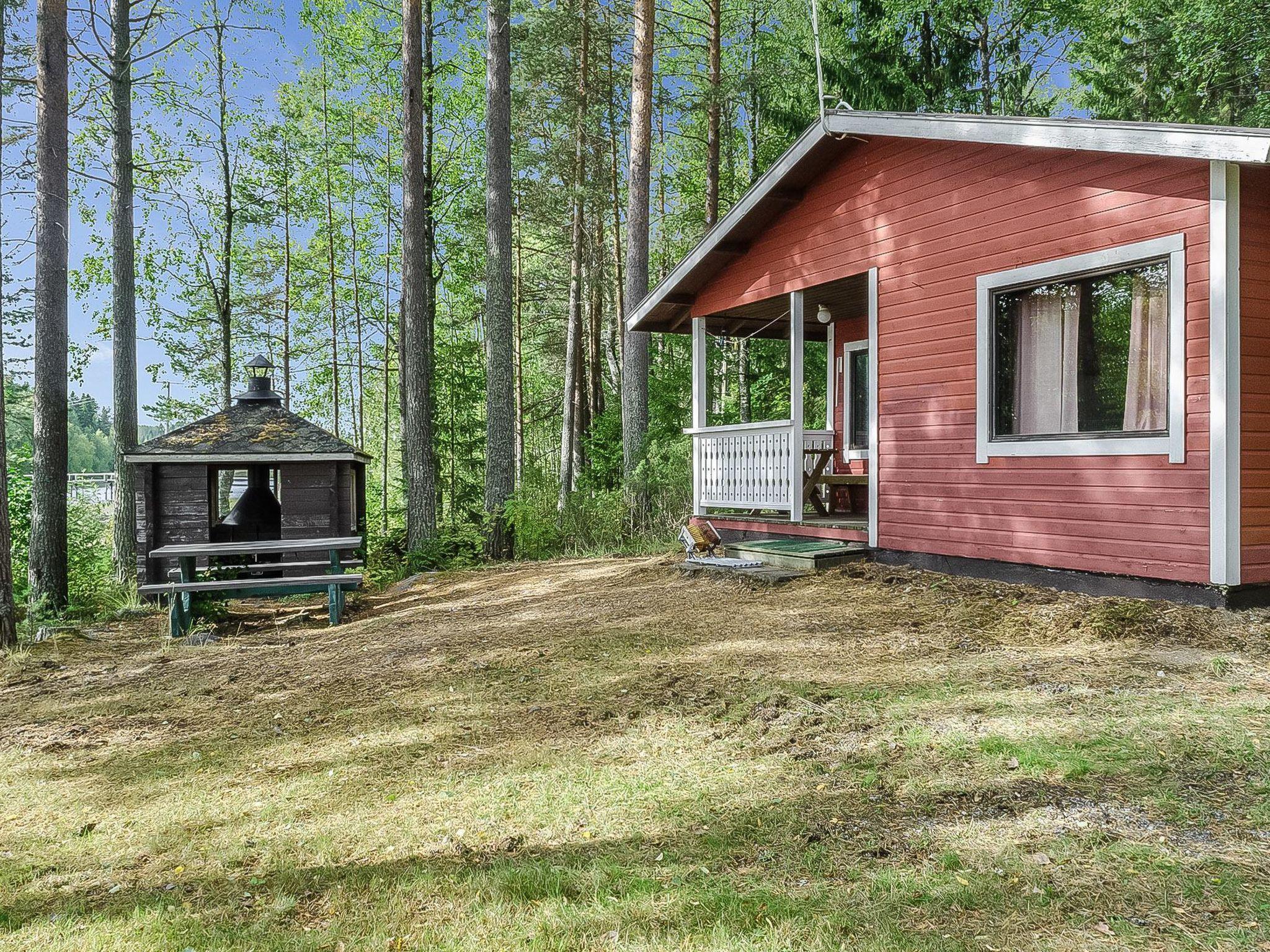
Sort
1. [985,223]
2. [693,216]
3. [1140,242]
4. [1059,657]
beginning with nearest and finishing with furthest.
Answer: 1. [1059,657]
2. [1140,242]
3. [985,223]
4. [693,216]

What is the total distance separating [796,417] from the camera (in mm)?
8891

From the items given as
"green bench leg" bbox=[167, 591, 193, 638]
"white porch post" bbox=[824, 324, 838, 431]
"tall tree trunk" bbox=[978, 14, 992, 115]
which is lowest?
"green bench leg" bbox=[167, 591, 193, 638]

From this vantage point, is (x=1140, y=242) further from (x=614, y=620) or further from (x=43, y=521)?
(x=43, y=521)

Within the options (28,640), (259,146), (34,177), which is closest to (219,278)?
(259,146)

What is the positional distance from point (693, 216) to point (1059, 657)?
18.3 metres

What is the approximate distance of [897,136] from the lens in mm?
7844

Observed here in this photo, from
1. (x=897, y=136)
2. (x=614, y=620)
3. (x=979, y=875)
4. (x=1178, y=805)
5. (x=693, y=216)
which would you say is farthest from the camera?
(x=693, y=216)

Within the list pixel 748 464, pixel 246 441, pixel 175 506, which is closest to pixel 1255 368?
pixel 748 464

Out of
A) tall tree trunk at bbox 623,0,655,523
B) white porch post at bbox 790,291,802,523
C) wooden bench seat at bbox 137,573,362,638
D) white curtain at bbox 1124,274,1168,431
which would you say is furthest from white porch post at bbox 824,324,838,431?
wooden bench seat at bbox 137,573,362,638

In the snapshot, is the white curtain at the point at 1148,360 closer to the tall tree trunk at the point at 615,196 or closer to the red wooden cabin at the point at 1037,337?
the red wooden cabin at the point at 1037,337

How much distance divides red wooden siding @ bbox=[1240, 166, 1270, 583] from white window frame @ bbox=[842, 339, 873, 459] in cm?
514

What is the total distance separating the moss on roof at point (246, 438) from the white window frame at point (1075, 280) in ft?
23.9

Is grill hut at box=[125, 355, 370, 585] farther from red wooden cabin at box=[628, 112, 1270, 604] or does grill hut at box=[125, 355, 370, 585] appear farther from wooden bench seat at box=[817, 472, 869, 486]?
wooden bench seat at box=[817, 472, 869, 486]

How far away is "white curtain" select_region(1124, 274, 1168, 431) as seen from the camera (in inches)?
237
